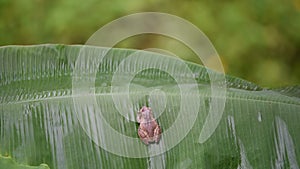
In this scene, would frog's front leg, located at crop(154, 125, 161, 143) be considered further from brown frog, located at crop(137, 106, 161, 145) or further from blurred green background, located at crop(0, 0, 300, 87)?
blurred green background, located at crop(0, 0, 300, 87)

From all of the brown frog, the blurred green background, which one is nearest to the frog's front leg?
the brown frog

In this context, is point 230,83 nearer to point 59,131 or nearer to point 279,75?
point 59,131

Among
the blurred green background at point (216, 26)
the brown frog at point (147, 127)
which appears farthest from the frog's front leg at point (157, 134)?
the blurred green background at point (216, 26)

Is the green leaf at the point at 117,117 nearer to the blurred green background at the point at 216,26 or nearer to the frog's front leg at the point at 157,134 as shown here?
the frog's front leg at the point at 157,134

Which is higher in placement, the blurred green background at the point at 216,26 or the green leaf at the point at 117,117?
the blurred green background at the point at 216,26

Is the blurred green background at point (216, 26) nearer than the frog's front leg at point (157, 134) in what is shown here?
No

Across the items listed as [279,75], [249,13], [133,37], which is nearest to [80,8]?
[133,37]

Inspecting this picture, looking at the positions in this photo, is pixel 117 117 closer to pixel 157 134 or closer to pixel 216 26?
pixel 157 134
